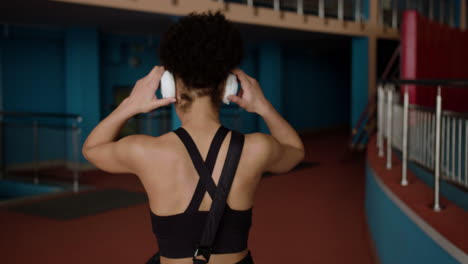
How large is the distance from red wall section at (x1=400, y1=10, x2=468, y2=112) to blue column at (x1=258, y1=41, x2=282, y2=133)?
5.21 metres

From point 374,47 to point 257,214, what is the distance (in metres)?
6.89

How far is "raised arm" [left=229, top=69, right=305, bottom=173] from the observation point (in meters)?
1.63

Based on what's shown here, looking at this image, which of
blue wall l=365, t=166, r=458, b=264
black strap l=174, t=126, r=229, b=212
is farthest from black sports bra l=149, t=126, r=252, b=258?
blue wall l=365, t=166, r=458, b=264

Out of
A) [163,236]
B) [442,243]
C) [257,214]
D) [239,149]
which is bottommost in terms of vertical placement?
[257,214]

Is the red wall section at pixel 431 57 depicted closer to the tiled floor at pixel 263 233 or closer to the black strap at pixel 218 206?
the tiled floor at pixel 263 233

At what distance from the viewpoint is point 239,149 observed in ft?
5.06

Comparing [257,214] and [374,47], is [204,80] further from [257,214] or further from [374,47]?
[374,47]

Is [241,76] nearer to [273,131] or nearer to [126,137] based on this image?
[273,131]

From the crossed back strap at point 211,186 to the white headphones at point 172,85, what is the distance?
0.14 m

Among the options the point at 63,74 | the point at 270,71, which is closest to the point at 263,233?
the point at 63,74

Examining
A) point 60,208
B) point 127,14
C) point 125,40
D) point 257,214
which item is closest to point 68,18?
point 127,14

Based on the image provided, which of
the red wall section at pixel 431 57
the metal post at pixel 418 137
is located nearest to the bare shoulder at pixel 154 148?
the metal post at pixel 418 137

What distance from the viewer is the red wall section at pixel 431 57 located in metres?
7.79

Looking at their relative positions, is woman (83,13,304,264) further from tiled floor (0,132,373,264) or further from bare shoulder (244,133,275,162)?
tiled floor (0,132,373,264)
